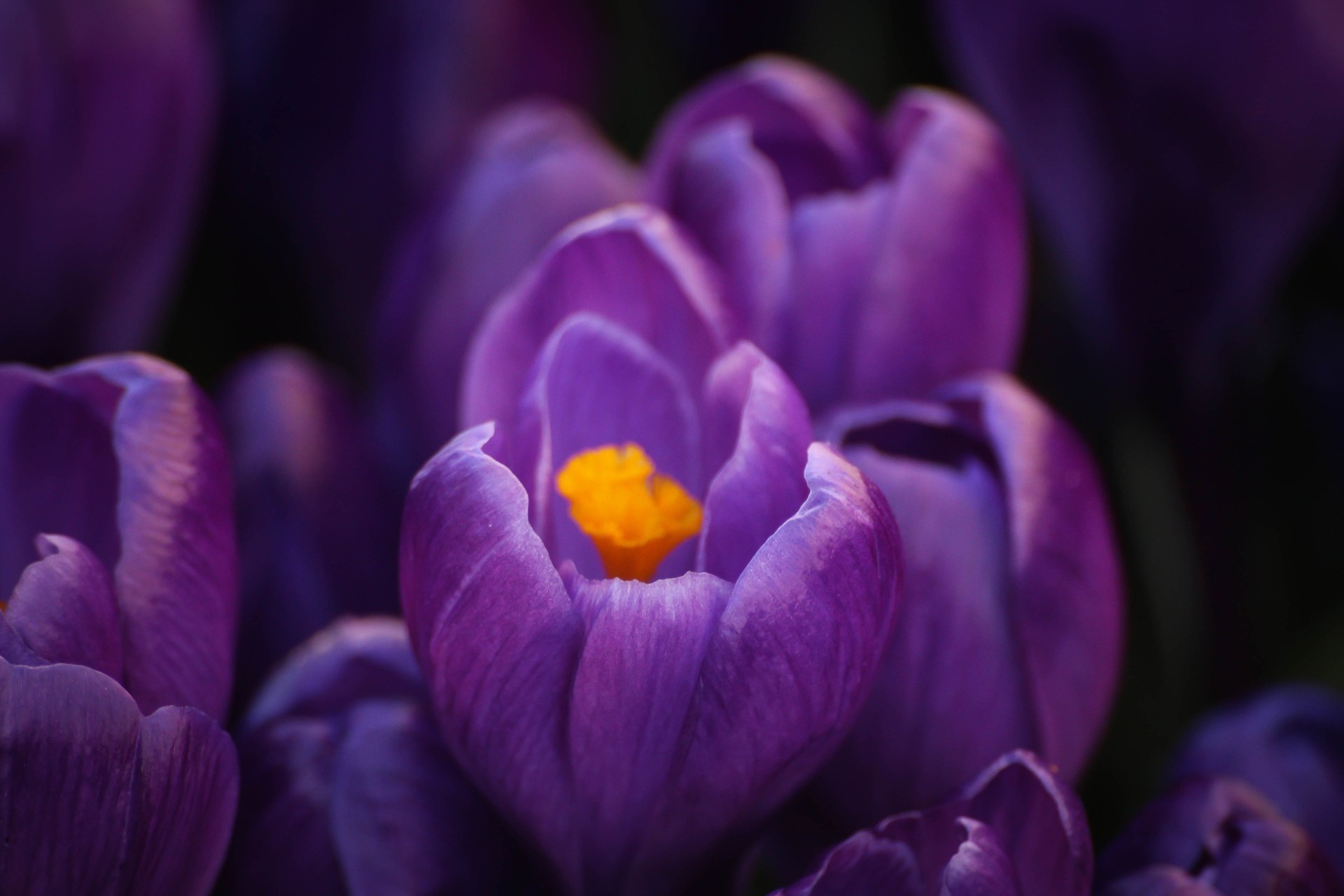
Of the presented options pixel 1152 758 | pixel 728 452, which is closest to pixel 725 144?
pixel 728 452

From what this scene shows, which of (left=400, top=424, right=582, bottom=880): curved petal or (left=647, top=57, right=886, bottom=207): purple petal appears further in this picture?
(left=647, top=57, right=886, bottom=207): purple petal

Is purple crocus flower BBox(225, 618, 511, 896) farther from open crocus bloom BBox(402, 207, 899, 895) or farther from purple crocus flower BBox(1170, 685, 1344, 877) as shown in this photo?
purple crocus flower BBox(1170, 685, 1344, 877)

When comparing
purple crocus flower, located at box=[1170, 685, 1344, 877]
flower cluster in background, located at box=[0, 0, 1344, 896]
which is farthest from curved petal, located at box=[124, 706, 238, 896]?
purple crocus flower, located at box=[1170, 685, 1344, 877]

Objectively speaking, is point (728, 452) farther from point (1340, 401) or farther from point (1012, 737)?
point (1340, 401)

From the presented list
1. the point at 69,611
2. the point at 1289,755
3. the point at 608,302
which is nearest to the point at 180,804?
the point at 69,611

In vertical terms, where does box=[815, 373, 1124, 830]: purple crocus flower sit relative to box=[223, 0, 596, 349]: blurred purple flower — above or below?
below

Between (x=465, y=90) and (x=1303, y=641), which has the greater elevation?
(x=465, y=90)
